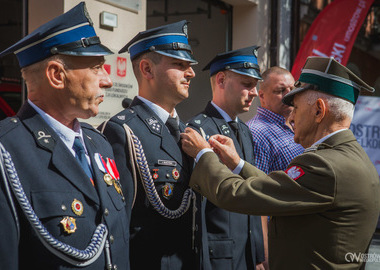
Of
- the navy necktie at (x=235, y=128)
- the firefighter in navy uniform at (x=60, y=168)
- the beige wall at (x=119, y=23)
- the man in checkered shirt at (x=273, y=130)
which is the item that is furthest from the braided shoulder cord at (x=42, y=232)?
the beige wall at (x=119, y=23)

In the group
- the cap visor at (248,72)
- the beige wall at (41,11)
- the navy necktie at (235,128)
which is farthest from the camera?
the beige wall at (41,11)

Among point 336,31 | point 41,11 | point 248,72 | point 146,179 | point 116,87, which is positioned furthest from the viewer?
point 336,31

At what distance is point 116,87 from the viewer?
5.12 metres

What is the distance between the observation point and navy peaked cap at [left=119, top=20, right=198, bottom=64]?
300 cm

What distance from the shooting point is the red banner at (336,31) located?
7844mm

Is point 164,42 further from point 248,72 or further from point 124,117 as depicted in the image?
point 248,72

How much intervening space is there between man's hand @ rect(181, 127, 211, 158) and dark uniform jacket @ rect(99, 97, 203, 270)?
0.05 meters

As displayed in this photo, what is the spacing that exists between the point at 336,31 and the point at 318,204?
237 inches

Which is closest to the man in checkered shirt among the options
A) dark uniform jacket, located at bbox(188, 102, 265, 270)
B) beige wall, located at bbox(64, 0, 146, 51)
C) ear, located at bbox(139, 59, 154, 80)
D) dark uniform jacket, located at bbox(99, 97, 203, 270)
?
dark uniform jacket, located at bbox(188, 102, 265, 270)

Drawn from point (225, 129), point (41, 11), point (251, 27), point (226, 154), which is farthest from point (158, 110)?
point (251, 27)

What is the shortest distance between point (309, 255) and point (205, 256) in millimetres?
686

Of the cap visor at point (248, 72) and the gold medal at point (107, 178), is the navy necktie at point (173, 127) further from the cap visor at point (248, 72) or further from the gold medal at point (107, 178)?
the cap visor at point (248, 72)

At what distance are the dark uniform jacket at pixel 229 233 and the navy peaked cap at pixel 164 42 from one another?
60 centimetres

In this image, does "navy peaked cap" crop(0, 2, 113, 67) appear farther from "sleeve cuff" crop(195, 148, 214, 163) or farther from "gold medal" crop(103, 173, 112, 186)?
"sleeve cuff" crop(195, 148, 214, 163)
